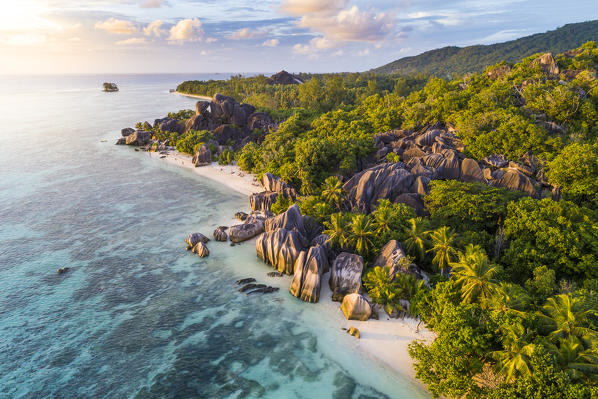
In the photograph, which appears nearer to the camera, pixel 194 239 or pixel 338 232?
pixel 338 232

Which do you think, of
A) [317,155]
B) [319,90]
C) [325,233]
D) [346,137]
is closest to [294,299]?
[325,233]

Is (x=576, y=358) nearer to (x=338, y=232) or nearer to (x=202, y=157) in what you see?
(x=338, y=232)

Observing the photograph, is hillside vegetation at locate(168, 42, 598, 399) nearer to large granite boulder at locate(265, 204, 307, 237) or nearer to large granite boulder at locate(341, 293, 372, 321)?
large granite boulder at locate(341, 293, 372, 321)

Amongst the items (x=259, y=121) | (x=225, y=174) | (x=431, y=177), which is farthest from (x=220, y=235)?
(x=259, y=121)

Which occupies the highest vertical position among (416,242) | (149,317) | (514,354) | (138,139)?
(138,139)

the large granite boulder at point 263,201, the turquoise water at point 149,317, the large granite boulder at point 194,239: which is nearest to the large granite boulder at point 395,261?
the turquoise water at point 149,317

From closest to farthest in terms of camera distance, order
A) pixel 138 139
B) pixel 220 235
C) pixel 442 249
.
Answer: pixel 442 249 → pixel 220 235 → pixel 138 139

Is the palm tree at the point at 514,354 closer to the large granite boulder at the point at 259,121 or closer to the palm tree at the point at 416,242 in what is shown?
the palm tree at the point at 416,242
